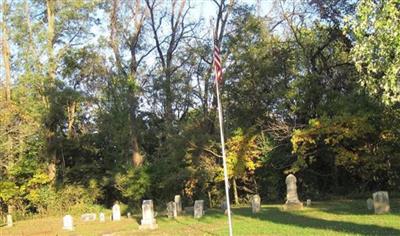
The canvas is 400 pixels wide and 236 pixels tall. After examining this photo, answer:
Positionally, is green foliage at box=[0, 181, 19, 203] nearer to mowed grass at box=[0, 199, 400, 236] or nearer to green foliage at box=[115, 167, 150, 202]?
green foliage at box=[115, 167, 150, 202]

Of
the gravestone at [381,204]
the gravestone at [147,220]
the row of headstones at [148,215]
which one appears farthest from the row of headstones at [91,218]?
the gravestone at [381,204]

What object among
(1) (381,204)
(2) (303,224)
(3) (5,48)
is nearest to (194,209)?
(2) (303,224)

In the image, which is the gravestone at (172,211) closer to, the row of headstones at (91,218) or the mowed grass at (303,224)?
the row of headstones at (91,218)

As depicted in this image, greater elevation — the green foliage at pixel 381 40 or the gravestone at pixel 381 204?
the green foliage at pixel 381 40

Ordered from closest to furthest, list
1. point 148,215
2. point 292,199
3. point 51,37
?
point 148,215 → point 292,199 → point 51,37

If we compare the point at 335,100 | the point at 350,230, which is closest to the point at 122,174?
the point at 335,100

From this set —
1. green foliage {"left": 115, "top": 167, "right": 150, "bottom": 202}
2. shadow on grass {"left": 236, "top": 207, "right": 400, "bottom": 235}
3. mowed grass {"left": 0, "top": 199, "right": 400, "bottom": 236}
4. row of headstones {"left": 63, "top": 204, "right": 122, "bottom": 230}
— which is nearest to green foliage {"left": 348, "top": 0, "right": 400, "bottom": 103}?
shadow on grass {"left": 236, "top": 207, "right": 400, "bottom": 235}

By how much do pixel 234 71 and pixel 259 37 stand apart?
3.08m

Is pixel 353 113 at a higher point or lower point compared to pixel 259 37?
lower

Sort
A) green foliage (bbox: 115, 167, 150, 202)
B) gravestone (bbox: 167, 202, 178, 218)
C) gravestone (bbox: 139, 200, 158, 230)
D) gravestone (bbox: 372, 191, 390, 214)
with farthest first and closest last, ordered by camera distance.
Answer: green foliage (bbox: 115, 167, 150, 202) < gravestone (bbox: 167, 202, 178, 218) < gravestone (bbox: 139, 200, 158, 230) < gravestone (bbox: 372, 191, 390, 214)

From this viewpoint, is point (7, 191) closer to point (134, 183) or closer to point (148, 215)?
point (134, 183)

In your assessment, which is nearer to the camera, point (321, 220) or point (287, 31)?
point (321, 220)

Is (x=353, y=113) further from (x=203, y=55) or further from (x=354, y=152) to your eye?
(x=203, y=55)

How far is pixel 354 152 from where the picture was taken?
94.7 ft
